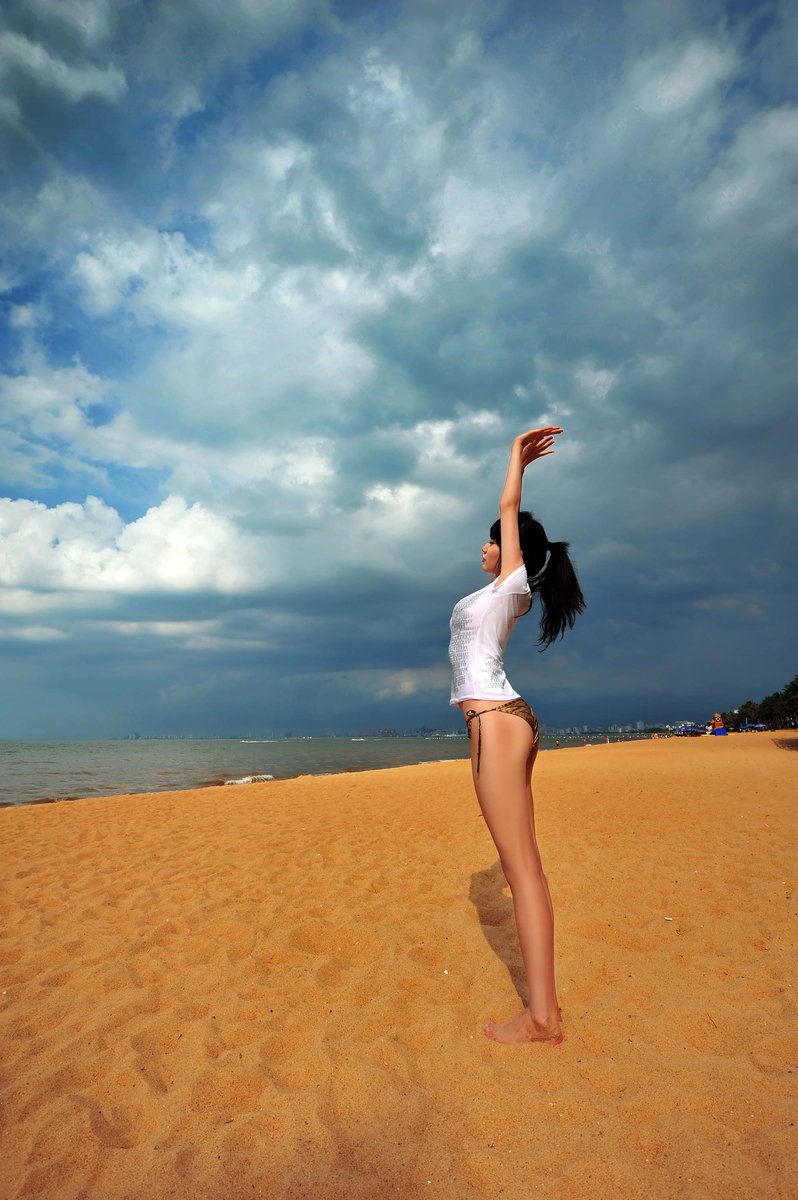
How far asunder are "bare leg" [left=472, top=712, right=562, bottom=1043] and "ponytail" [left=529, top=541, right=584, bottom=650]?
2.56 ft

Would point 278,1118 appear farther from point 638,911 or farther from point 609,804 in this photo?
point 609,804

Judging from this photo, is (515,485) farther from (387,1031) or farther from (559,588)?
(387,1031)

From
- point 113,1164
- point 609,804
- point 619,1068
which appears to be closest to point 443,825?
point 609,804

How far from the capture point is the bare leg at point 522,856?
2758 millimetres

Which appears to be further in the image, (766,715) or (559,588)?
(766,715)

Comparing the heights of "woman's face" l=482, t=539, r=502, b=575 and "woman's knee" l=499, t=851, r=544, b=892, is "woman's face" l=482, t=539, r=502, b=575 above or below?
above

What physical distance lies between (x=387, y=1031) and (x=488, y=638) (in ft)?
7.24

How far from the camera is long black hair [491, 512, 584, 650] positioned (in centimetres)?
321

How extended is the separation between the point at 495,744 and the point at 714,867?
490 cm

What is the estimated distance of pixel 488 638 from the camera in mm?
3047

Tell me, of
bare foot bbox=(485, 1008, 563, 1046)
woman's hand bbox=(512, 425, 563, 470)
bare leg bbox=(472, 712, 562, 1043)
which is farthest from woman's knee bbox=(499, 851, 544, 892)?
woman's hand bbox=(512, 425, 563, 470)

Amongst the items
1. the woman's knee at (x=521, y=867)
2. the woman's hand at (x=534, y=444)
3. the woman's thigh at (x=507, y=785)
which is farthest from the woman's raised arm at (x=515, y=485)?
the woman's knee at (x=521, y=867)

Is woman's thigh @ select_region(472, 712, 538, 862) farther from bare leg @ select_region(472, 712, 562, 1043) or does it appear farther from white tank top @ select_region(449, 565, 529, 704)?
white tank top @ select_region(449, 565, 529, 704)

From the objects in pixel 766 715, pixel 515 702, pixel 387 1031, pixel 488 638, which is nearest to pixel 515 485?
pixel 488 638
